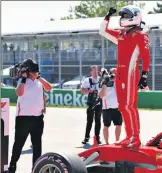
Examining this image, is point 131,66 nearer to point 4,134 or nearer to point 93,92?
point 4,134

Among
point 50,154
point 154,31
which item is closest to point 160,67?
point 154,31

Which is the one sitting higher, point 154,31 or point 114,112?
point 154,31

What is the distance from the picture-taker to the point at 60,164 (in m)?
6.18

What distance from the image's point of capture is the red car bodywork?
19.8ft

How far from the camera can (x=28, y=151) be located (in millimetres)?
11102

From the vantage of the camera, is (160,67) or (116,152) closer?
(116,152)

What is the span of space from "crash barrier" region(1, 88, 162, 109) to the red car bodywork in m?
16.2

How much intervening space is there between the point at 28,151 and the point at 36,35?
22461 millimetres

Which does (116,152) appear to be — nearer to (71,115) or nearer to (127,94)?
(127,94)

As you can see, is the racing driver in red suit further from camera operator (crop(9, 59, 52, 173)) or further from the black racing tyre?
camera operator (crop(9, 59, 52, 173))

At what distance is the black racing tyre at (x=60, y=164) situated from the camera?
6113mm

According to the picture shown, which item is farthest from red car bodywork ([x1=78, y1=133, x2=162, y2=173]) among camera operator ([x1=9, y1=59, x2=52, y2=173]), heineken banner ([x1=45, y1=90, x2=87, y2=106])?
heineken banner ([x1=45, y1=90, x2=87, y2=106])

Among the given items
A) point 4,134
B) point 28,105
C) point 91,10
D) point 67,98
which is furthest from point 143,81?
point 91,10

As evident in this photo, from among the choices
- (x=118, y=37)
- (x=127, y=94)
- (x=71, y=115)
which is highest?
(x=118, y=37)
